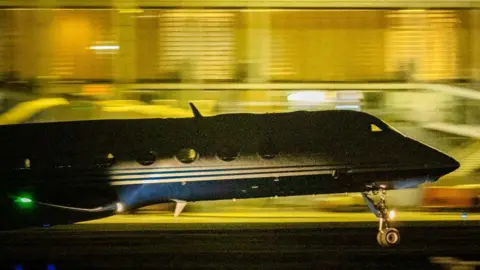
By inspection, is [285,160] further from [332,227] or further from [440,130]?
[440,130]

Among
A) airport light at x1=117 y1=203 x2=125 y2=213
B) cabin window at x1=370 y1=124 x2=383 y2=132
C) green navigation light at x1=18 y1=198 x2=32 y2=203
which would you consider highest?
cabin window at x1=370 y1=124 x2=383 y2=132

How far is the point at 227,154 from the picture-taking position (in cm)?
1426

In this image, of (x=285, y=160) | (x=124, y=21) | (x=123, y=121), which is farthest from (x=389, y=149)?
(x=124, y=21)

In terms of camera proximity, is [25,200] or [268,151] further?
[25,200]

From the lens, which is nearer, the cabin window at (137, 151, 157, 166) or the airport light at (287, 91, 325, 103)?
the cabin window at (137, 151, 157, 166)

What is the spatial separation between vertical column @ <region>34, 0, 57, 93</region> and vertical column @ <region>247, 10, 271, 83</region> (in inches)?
235

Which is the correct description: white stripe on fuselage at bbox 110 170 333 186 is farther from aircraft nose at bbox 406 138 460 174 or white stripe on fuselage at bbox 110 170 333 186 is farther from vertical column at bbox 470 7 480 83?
vertical column at bbox 470 7 480 83

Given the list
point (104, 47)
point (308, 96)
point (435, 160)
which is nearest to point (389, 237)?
point (435, 160)

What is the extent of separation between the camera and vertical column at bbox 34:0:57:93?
86.1ft

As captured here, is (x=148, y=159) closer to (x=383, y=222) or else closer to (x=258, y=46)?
(x=383, y=222)

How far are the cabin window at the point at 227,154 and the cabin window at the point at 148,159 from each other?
1.08 meters

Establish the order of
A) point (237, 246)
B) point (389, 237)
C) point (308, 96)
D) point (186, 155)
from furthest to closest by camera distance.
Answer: point (308, 96) → point (237, 246) → point (389, 237) → point (186, 155)

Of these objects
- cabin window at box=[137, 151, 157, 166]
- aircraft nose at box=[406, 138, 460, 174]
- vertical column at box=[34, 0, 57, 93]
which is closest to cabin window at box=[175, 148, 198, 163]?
cabin window at box=[137, 151, 157, 166]

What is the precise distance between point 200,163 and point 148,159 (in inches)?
34.3
